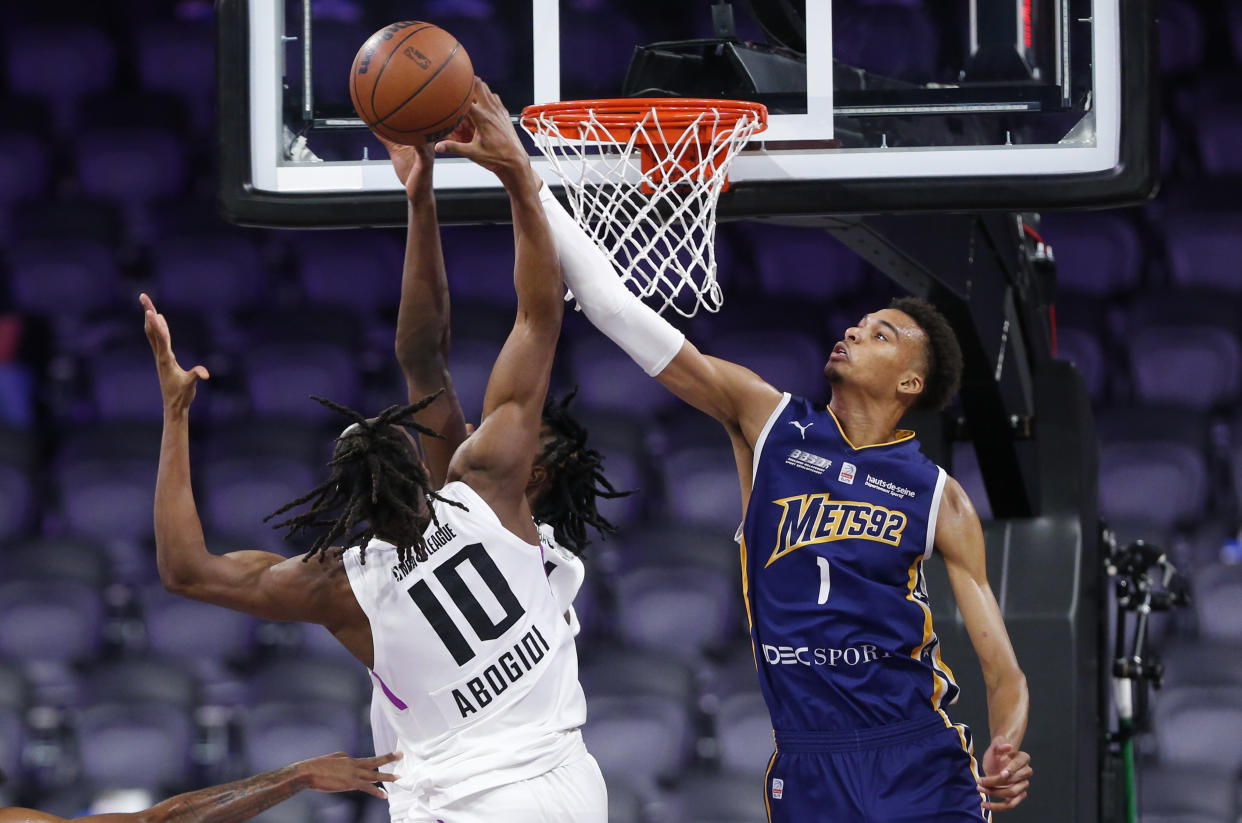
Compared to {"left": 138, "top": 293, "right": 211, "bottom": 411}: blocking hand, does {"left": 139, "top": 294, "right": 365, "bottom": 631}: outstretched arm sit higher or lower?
lower

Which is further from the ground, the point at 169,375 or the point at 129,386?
the point at 169,375

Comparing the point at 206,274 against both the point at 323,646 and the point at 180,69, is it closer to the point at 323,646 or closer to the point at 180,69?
the point at 180,69

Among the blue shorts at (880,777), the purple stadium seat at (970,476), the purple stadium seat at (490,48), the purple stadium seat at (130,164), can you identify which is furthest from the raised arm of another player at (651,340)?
the purple stadium seat at (130,164)

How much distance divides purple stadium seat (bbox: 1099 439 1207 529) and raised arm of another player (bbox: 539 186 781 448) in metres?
4.14

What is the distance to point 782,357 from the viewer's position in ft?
26.9

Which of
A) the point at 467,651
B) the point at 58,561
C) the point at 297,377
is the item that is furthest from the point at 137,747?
the point at 467,651

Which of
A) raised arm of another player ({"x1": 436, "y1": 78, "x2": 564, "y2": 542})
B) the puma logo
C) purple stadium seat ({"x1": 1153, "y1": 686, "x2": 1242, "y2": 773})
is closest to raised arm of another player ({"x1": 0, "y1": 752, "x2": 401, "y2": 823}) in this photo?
raised arm of another player ({"x1": 436, "y1": 78, "x2": 564, "y2": 542})

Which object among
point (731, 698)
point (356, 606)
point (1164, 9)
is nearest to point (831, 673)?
point (356, 606)

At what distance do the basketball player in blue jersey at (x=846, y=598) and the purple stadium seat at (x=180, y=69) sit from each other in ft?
23.0

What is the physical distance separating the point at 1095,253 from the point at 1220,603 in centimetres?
229

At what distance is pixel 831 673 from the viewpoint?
3.82 m

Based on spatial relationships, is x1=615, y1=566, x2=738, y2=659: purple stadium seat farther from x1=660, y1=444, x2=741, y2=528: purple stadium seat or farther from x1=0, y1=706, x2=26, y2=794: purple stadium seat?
x1=0, y1=706, x2=26, y2=794: purple stadium seat

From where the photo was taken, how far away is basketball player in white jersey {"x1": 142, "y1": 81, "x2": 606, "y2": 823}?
3.57 metres

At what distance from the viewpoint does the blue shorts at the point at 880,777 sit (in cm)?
379
